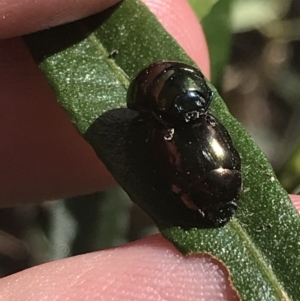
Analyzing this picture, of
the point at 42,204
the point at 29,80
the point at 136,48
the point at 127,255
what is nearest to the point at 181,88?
the point at 136,48

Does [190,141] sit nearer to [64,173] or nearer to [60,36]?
[60,36]

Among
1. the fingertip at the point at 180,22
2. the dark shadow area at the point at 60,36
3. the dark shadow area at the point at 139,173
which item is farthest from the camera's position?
the fingertip at the point at 180,22

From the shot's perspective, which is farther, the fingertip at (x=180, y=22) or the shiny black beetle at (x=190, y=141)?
the fingertip at (x=180, y=22)

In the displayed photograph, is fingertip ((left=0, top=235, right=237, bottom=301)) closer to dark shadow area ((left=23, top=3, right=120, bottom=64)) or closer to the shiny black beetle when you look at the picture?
the shiny black beetle

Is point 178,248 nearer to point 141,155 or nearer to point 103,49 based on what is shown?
point 141,155

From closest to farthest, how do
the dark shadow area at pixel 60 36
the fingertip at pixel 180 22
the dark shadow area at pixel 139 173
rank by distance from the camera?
the dark shadow area at pixel 139 173 < the dark shadow area at pixel 60 36 < the fingertip at pixel 180 22

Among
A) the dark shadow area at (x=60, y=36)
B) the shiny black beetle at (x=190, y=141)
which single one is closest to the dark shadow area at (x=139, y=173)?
the shiny black beetle at (x=190, y=141)

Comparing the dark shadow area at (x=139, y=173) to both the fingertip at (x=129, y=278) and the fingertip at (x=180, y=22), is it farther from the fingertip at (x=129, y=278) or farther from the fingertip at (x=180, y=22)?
the fingertip at (x=180, y=22)

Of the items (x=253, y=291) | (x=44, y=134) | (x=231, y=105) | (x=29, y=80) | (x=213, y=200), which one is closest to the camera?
(x=253, y=291)
